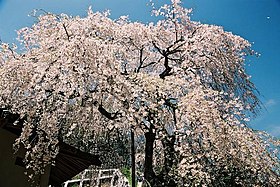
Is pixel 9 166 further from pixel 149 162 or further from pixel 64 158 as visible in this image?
pixel 149 162

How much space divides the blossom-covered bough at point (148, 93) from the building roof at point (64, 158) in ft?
0.57

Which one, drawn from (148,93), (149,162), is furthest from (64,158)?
(149,162)

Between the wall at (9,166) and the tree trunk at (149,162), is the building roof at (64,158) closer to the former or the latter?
the wall at (9,166)

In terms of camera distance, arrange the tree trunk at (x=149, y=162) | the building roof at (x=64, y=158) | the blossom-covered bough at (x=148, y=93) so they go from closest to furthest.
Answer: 1. the building roof at (x=64, y=158)
2. the blossom-covered bough at (x=148, y=93)
3. the tree trunk at (x=149, y=162)

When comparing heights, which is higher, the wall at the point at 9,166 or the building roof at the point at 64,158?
the building roof at the point at 64,158

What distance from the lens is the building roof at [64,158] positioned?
12.1ft

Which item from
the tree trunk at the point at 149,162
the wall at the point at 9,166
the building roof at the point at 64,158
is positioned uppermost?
the tree trunk at the point at 149,162

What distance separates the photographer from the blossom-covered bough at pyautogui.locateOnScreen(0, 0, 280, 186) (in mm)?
4414

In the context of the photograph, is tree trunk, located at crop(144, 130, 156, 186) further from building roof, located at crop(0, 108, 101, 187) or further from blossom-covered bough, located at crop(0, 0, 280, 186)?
building roof, located at crop(0, 108, 101, 187)

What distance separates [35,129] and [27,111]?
0.27m

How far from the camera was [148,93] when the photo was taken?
5.45 meters

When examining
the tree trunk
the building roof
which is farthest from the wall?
the tree trunk

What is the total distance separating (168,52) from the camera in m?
7.23

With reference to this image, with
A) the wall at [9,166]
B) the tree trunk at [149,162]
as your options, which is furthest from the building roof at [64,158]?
the tree trunk at [149,162]
